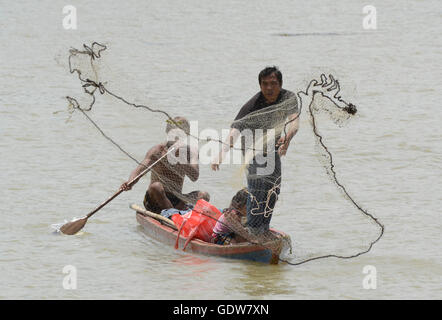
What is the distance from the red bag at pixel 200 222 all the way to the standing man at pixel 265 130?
59 centimetres

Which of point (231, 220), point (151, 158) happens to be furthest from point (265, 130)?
point (151, 158)

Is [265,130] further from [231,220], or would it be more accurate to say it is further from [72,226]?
[72,226]

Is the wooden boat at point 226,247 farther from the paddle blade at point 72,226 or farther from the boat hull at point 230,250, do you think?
the paddle blade at point 72,226

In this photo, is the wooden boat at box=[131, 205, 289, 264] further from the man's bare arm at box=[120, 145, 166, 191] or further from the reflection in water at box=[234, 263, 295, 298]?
the man's bare arm at box=[120, 145, 166, 191]

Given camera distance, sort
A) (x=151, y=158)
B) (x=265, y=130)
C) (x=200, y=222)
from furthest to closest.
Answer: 1. (x=151, y=158)
2. (x=200, y=222)
3. (x=265, y=130)

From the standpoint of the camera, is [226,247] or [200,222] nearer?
[226,247]

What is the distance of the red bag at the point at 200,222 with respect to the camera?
28.5 feet

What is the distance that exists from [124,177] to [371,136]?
355cm

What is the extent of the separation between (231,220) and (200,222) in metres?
0.44

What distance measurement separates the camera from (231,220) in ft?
27.5

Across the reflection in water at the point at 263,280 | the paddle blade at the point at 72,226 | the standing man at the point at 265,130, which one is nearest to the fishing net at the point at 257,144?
the standing man at the point at 265,130

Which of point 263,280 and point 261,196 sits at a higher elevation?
point 261,196

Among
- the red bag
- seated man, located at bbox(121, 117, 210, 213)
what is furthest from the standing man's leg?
seated man, located at bbox(121, 117, 210, 213)

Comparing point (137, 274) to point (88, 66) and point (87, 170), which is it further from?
point (87, 170)
